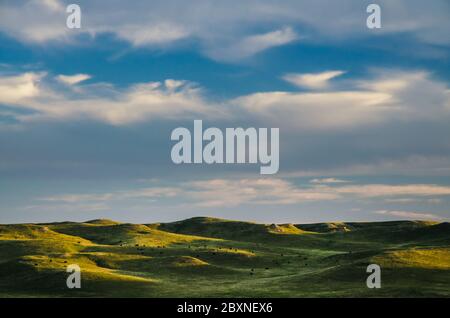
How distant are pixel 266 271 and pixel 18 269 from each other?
40.5 meters

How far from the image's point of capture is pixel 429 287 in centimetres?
7250

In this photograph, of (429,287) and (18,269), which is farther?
(18,269)

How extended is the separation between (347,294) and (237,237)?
102 metres

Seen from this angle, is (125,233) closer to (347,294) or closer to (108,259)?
(108,259)

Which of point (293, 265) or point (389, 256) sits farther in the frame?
point (293, 265)

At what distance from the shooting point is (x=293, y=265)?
105188 mm

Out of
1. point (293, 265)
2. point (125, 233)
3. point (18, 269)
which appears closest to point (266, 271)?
point (293, 265)

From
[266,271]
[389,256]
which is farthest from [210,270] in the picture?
[389,256]
